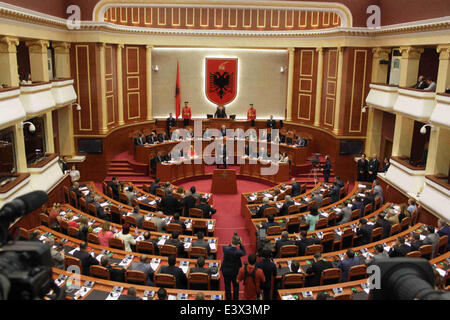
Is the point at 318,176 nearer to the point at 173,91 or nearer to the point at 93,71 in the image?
the point at 173,91

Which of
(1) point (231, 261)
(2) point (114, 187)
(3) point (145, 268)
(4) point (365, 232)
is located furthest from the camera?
(2) point (114, 187)


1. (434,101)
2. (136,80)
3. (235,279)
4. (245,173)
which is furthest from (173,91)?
(235,279)

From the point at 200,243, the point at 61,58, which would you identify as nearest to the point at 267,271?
the point at 200,243

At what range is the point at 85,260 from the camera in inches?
303

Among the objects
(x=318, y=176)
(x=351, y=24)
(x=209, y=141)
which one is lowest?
(x=318, y=176)

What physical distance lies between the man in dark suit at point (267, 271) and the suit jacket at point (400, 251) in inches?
92.8

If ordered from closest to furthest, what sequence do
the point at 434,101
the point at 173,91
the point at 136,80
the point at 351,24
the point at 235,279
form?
1. the point at 235,279
2. the point at 434,101
3. the point at 351,24
4. the point at 136,80
5. the point at 173,91

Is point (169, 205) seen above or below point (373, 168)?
below

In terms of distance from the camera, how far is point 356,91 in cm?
1667

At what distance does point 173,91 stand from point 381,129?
9.90 m

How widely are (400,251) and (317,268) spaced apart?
184 centimetres

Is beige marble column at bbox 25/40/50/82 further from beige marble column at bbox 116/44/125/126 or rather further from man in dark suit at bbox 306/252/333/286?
man in dark suit at bbox 306/252/333/286

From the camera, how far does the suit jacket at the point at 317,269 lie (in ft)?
24.7

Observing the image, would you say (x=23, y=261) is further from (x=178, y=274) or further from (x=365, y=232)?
(x=365, y=232)
